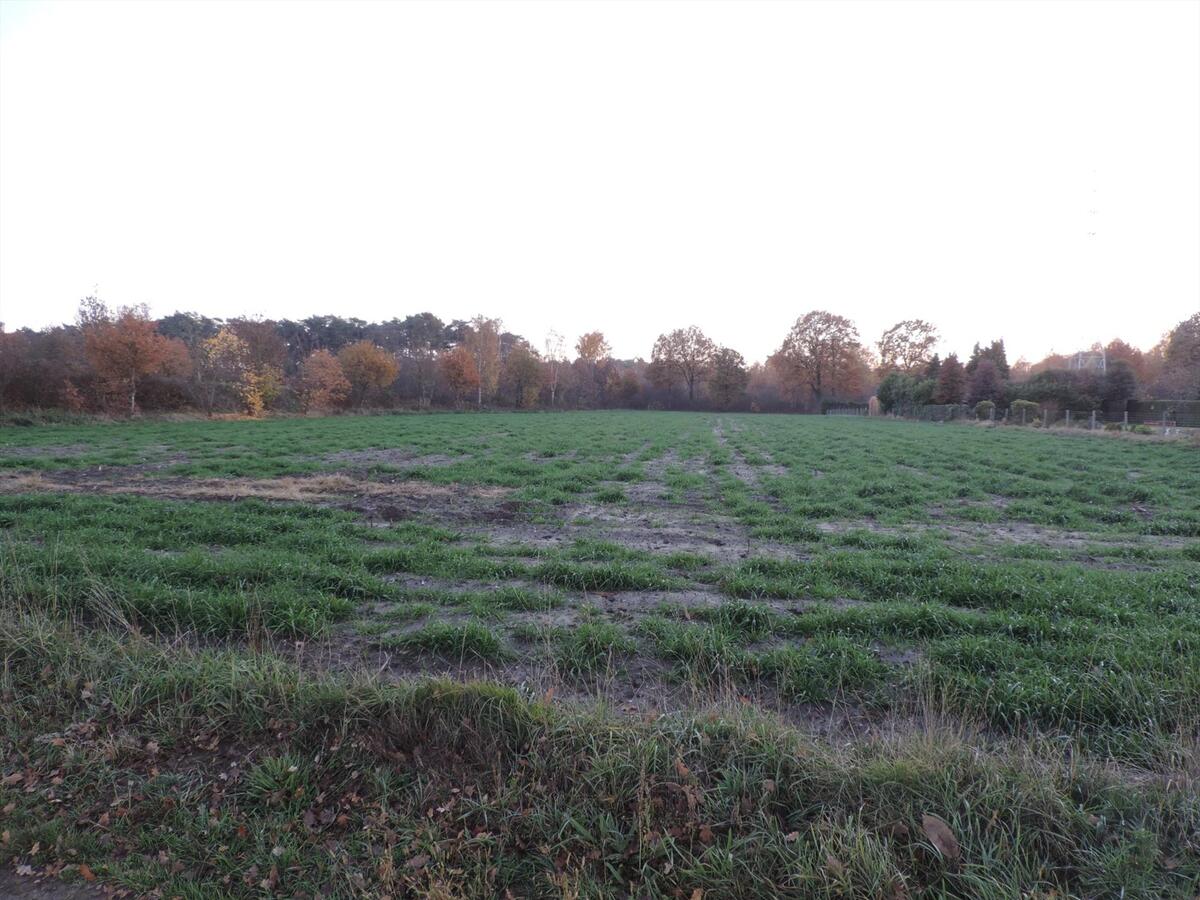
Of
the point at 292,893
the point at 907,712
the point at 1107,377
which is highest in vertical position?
the point at 1107,377

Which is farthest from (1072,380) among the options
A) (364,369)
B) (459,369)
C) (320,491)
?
(364,369)

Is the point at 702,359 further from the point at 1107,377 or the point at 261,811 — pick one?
the point at 261,811

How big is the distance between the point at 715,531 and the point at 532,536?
9.21 ft

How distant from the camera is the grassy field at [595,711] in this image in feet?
7.82

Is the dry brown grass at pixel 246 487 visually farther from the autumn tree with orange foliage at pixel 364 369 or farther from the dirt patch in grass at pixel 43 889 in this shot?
the autumn tree with orange foliage at pixel 364 369

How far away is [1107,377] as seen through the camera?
136 feet

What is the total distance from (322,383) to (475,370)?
1737 centimetres

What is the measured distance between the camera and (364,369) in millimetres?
52062

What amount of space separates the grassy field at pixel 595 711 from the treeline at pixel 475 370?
34.1 metres

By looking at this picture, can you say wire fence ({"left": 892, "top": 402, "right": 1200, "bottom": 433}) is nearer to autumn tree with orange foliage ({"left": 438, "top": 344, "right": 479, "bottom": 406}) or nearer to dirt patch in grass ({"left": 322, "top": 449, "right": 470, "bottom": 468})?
dirt patch in grass ({"left": 322, "top": 449, "right": 470, "bottom": 468})

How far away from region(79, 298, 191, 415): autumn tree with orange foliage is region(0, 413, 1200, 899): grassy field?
3254 centimetres

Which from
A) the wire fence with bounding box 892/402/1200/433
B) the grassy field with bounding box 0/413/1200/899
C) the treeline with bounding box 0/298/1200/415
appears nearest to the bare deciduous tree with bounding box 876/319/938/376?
the treeline with bounding box 0/298/1200/415

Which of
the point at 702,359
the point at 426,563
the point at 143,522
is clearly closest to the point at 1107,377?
the point at 702,359

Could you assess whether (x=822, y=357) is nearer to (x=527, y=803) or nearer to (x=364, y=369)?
(x=364, y=369)
